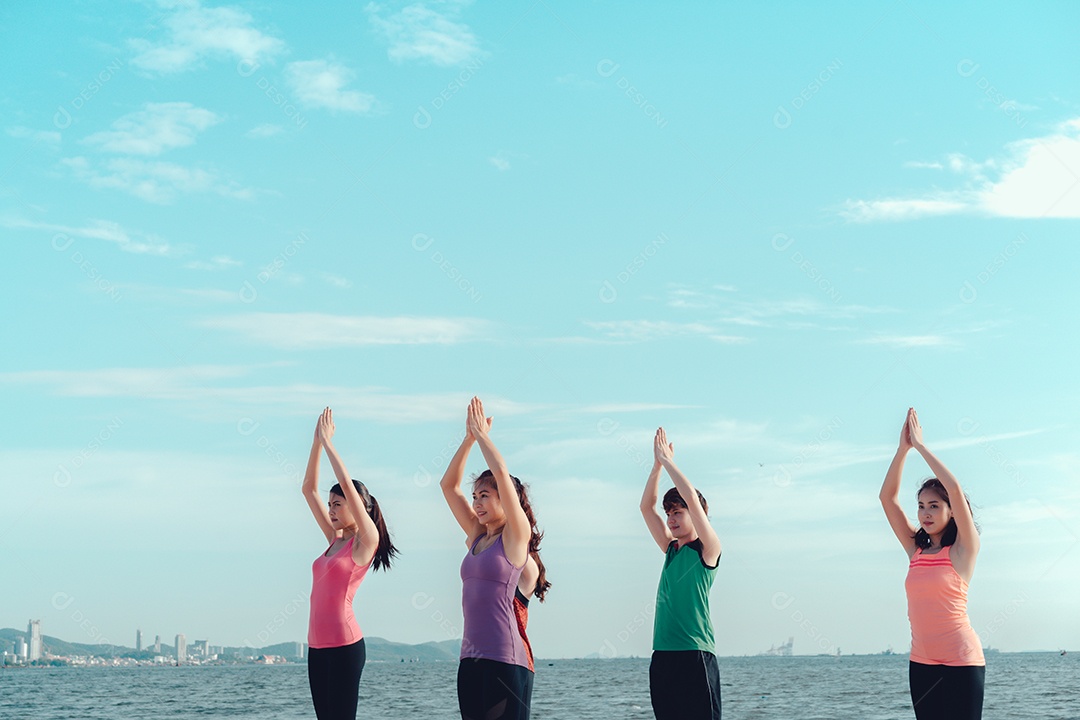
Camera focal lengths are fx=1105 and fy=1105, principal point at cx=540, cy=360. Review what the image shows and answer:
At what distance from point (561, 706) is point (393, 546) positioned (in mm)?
32126

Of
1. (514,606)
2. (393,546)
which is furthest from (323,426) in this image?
(514,606)

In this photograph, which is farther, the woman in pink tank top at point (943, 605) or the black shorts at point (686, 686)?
the black shorts at point (686, 686)

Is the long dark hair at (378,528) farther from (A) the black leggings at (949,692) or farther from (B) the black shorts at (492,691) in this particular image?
(A) the black leggings at (949,692)

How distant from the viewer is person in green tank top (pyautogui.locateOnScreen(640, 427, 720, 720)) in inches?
243

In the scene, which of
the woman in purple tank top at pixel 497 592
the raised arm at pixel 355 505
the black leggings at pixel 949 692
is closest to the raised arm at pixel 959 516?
the black leggings at pixel 949 692

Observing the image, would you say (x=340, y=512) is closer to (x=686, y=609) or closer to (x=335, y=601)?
(x=335, y=601)

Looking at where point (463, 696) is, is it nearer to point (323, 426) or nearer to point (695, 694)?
point (695, 694)

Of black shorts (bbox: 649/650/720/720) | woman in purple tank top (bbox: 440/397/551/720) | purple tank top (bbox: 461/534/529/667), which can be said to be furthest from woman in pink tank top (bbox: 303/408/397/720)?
black shorts (bbox: 649/650/720/720)

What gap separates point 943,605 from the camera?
240 inches

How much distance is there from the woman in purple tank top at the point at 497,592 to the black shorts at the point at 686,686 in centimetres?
78

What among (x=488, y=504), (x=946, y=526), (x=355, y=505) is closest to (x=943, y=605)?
(x=946, y=526)

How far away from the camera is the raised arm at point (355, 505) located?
6.94m

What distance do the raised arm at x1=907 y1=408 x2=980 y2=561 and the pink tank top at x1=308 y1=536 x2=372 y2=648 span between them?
140 inches

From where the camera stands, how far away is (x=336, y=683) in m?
6.89
